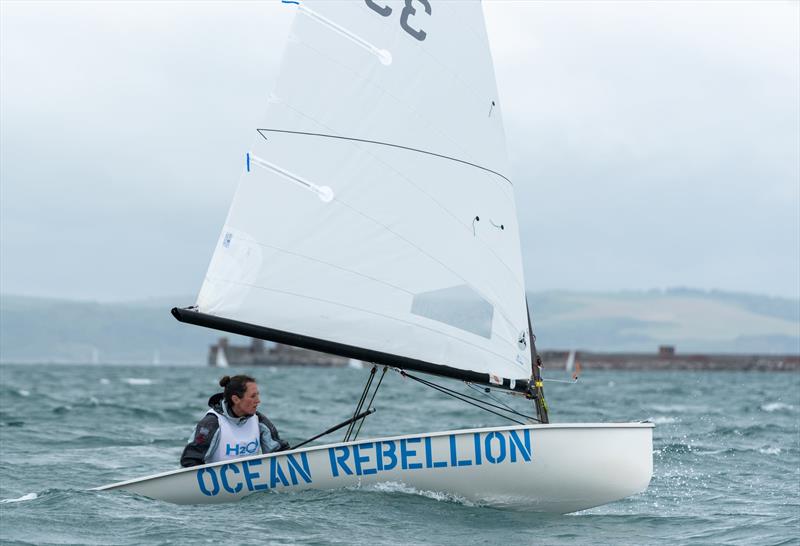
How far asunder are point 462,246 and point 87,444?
29.9ft

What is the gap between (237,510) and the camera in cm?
859

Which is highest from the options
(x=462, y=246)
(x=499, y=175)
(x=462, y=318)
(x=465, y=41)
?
(x=465, y=41)

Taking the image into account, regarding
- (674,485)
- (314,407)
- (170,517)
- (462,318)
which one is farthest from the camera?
(314,407)

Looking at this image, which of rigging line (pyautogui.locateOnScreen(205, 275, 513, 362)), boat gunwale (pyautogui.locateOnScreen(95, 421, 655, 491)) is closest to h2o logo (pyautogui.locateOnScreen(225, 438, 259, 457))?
boat gunwale (pyautogui.locateOnScreen(95, 421, 655, 491))

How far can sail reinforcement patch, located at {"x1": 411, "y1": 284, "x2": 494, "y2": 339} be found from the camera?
8914mm

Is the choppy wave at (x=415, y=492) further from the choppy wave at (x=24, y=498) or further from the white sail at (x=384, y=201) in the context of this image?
the choppy wave at (x=24, y=498)

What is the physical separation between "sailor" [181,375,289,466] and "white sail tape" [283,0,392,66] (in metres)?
2.89

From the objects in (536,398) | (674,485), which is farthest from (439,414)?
(536,398)

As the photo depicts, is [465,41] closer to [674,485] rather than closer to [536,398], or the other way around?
[536,398]

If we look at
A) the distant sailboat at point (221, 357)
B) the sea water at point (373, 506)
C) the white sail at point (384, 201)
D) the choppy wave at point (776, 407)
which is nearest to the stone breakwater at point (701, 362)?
the distant sailboat at point (221, 357)

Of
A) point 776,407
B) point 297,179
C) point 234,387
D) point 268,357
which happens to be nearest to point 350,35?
point 297,179

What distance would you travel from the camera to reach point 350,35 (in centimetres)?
883

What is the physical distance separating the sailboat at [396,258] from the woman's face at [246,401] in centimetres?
45

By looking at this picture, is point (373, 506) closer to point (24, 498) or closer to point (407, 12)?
point (24, 498)
